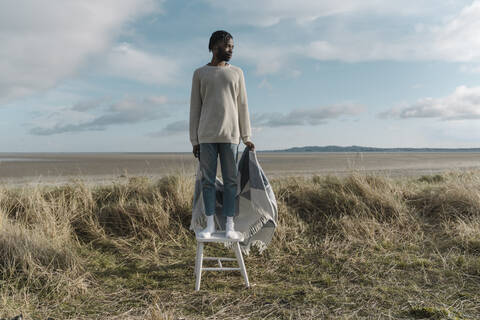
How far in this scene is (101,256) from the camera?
4.35 meters

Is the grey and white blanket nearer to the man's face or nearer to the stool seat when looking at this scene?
the stool seat

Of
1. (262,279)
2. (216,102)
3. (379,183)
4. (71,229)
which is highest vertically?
(216,102)

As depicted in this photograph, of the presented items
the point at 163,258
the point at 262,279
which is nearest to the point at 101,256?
the point at 163,258

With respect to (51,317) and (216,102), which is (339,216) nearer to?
(216,102)

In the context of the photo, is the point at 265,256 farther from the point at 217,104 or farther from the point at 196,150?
the point at 217,104

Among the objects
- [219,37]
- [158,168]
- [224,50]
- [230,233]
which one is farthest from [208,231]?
[158,168]

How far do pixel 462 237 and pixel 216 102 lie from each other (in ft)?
12.5

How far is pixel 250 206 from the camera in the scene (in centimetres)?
378

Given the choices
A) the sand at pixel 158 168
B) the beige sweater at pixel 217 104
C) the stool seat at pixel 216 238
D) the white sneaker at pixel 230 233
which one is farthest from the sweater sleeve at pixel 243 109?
the sand at pixel 158 168

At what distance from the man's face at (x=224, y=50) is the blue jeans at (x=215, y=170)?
0.87 metres

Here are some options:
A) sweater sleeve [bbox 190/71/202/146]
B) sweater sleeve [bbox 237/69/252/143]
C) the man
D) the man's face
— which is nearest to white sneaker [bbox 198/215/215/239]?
the man

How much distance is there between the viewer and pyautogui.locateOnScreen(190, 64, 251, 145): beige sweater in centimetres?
330

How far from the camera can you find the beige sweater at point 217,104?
3.30 meters

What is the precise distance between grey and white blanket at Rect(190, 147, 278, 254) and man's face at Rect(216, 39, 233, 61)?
972mm
